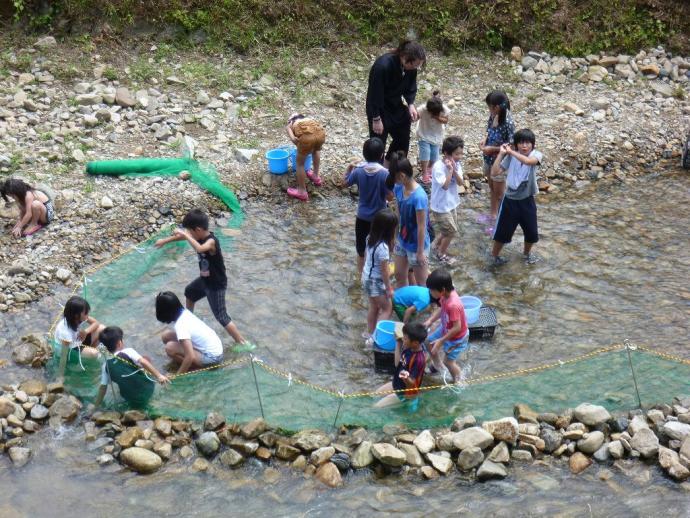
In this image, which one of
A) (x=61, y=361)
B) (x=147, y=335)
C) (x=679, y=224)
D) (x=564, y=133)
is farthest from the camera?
(x=564, y=133)

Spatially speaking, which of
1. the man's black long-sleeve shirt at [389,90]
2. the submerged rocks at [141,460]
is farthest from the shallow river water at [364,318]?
the man's black long-sleeve shirt at [389,90]

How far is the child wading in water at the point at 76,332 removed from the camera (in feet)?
22.1

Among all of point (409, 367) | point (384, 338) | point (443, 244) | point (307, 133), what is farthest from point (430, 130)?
point (409, 367)

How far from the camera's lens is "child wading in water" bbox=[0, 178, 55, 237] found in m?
8.45

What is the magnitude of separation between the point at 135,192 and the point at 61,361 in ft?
9.74

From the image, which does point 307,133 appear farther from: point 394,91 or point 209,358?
point 209,358

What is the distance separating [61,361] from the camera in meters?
6.97

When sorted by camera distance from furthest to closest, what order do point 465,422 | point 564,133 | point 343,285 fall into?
point 564,133 < point 343,285 < point 465,422

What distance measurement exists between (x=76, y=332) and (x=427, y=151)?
15.3 ft

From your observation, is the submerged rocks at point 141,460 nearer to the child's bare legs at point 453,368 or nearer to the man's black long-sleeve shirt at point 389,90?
the child's bare legs at point 453,368

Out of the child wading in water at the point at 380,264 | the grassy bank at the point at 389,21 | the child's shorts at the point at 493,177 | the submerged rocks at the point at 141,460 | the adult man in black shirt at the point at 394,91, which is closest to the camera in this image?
the submerged rocks at the point at 141,460

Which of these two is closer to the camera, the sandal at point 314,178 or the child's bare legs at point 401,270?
the child's bare legs at point 401,270

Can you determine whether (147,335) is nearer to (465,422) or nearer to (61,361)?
(61,361)

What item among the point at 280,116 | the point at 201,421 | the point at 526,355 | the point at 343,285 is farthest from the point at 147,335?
the point at 280,116
